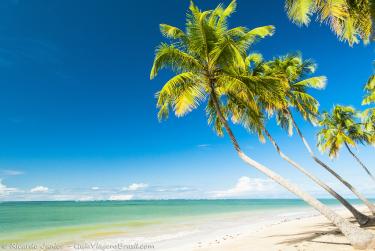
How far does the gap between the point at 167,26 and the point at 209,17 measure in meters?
1.54

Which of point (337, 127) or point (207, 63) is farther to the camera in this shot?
point (337, 127)

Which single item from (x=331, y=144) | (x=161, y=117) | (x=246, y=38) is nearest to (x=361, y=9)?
(x=246, y=38)

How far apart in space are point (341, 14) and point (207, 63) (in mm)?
4207

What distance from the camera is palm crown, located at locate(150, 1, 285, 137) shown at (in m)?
9.49

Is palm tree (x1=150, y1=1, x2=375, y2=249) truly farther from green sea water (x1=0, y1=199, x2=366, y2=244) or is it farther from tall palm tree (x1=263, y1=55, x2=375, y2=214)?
green sea water (x1=0, y1=199, x2=366, y2=244)

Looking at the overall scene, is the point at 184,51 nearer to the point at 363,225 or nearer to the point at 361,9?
the point at 361,9

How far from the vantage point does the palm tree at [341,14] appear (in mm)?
8367

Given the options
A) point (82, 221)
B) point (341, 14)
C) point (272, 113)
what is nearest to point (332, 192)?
point (272, 113)

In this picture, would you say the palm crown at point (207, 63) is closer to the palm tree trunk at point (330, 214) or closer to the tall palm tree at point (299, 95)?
the palm tree trunk at point (330, 214)

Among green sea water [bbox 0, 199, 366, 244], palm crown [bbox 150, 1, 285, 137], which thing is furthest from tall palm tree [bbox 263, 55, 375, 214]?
green sea water [bbox 0, 199, 366, 244]

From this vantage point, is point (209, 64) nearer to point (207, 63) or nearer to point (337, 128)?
point (207, 63)

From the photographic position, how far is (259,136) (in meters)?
12.2

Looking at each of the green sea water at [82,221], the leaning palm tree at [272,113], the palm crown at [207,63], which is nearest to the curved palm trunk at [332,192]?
the leaning palm tree at [272,113]

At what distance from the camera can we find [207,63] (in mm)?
9938
